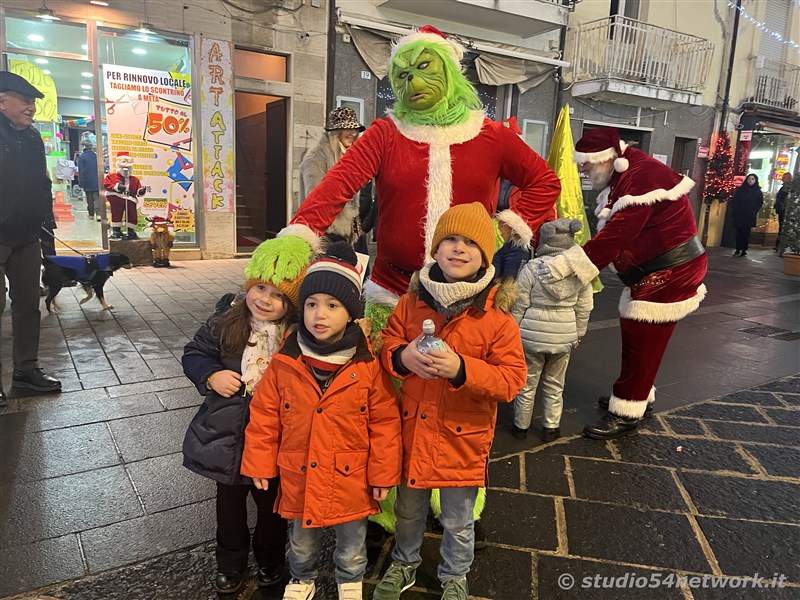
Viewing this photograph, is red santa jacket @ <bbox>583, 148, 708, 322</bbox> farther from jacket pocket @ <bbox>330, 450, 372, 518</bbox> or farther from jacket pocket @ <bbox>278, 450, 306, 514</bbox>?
jacket pocket @ <bbox>278, 450, 306, 514</bbox>

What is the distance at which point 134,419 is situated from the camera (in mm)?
3467

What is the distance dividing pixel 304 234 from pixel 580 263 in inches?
69.4

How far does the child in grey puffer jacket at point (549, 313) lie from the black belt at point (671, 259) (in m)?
0.39

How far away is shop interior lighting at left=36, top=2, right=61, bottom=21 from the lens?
7.71m

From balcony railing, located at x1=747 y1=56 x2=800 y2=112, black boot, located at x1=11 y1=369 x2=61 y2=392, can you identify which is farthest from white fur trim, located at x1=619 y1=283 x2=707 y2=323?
balcony railing, located at x1=747 y1=56 x2=800 y2=112

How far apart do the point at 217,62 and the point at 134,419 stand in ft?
23.2

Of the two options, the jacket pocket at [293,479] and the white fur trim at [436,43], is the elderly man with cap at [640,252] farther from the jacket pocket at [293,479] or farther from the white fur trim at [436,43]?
the jacket pocket at [293,479]

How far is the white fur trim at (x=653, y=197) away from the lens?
332cm

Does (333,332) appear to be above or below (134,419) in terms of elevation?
above

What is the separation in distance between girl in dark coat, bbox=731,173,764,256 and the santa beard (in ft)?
37.6

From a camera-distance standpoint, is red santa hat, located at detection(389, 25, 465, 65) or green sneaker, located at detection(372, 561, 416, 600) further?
red santa hat, located at detection(389, 25, 465, 65)

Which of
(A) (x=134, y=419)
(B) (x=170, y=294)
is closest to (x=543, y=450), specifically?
(A) (x=134, y=419)

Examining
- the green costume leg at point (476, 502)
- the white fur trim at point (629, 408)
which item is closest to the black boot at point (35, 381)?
the green costume leg at point (476, 502)

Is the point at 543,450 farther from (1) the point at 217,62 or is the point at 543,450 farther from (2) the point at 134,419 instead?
(1) the point at 217,62
